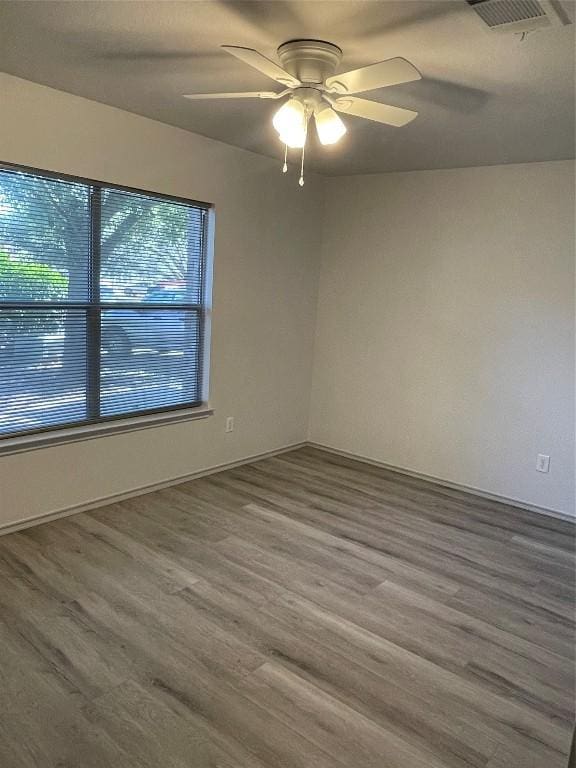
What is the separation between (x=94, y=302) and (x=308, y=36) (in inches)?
78.3

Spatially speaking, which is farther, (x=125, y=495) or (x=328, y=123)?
(x=125, y=495)

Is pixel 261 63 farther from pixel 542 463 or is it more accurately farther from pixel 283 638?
pixel 542 463

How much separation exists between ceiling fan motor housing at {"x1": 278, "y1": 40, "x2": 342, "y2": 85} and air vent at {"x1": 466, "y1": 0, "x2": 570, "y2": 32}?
0.60m

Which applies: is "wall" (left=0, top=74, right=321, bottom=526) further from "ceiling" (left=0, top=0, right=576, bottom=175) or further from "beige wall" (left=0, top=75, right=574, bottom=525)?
"ceiling" (left=0, top=0, right=576, bottom=175)

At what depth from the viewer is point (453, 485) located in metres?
4.52

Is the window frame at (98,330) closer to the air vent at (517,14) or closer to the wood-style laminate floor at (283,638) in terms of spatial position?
the wood-style laminate floor at (283,638)

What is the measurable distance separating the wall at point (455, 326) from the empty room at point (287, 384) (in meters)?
0.02

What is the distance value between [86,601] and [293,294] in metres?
2.99

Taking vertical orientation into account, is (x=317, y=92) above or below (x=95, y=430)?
above

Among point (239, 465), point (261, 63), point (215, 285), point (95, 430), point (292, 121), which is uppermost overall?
point (261, 63)

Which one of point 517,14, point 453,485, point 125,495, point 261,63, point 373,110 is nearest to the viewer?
point 517,14

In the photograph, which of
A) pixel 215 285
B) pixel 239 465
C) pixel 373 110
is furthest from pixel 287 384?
pixel 373 110

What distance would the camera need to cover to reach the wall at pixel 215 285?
3.20m

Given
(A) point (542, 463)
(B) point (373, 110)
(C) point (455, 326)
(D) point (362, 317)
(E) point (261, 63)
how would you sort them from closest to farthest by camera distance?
(E) point (261, 63)
(B) point (373, 110)
(A) point (542, 463)
(C) point (455, 326)
(D) point (362, 317)
